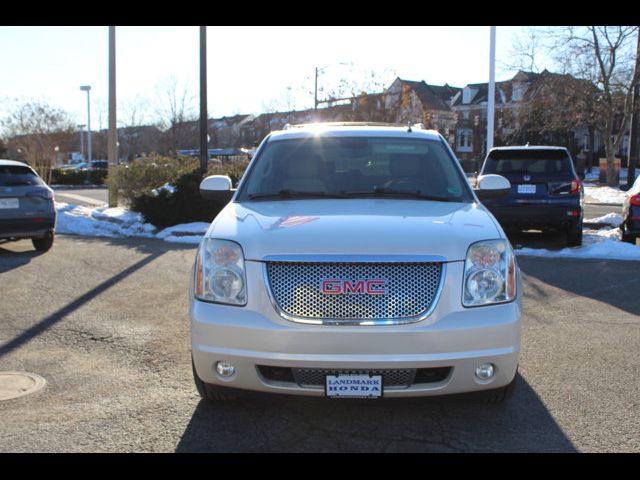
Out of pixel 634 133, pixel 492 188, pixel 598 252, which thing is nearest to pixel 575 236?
pixel 598 252

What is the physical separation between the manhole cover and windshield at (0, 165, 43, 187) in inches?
254

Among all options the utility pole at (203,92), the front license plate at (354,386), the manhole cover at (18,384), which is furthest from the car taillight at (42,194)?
the front license plate at (354,386)

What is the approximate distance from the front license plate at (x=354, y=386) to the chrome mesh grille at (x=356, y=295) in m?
0.32

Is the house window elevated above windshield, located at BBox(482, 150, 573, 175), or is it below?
above

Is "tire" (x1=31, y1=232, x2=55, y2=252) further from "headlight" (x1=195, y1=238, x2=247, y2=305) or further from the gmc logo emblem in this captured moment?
the gmc logo emblem

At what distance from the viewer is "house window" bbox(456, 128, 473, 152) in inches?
2643

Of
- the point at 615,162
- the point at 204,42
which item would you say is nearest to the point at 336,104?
the point at 615,162

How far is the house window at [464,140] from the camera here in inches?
2643

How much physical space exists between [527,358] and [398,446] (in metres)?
2.06

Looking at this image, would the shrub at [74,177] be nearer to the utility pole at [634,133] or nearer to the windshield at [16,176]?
the utility pole at [634,133]

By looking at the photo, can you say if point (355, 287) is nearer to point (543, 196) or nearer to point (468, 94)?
point (543, 196)

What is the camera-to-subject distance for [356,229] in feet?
12.0

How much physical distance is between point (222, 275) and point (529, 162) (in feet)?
28.7

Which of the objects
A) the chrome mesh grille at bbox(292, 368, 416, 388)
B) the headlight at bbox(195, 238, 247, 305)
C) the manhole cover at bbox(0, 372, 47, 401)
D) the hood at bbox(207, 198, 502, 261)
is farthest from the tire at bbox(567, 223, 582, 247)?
the manhole cover at bbox(0, 372, 47, 401)
